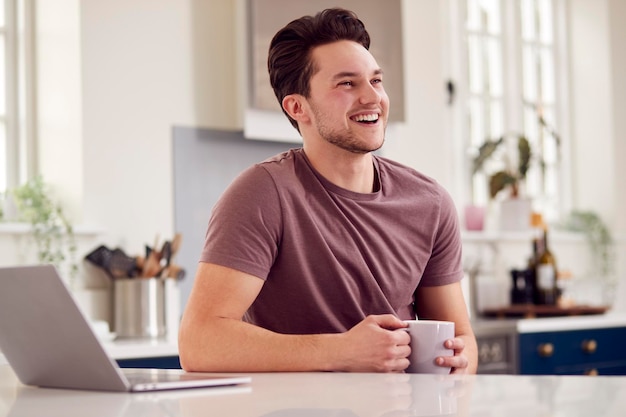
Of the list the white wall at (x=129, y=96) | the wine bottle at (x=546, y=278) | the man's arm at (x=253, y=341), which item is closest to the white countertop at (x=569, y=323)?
the wine bottle at (x=546, y=278)

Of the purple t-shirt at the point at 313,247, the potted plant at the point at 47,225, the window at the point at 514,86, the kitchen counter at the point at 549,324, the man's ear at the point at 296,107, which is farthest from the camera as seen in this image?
the window at the point at 514,86

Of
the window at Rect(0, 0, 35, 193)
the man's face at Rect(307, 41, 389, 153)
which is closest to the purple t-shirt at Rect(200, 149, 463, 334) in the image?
the man's face at Rect(307, 41, 389, 153)

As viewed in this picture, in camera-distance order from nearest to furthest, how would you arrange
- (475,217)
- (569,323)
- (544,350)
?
(544,350) < (569,323) < (475,217)

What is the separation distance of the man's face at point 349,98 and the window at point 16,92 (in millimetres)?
1675

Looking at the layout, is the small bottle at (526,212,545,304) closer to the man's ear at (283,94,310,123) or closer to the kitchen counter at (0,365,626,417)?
the man's ear at (283,94,310,123)

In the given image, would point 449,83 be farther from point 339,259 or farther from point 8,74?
point 339,259

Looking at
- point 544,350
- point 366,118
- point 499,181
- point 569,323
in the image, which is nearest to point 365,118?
point 366,118

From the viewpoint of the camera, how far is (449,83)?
4.59 meters

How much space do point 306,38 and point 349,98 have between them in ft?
0.52

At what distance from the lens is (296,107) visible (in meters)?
2.03

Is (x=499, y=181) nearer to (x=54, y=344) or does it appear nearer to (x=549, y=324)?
(x=549, y=324)

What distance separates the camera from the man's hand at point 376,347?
1483mm

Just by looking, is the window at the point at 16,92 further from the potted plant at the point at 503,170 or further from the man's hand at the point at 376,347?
the potted plant at the point at 503,170

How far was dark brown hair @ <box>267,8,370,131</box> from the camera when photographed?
6.39 ft
